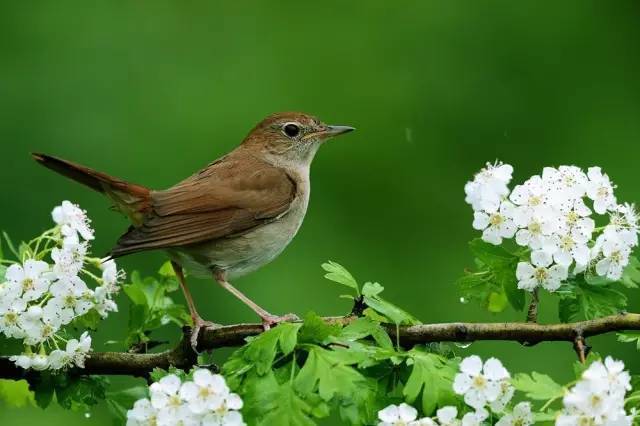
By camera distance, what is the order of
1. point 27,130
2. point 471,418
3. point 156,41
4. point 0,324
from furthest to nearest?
1. point 156,41
2. point 27,130
3. point 0,324
4. point 471,418

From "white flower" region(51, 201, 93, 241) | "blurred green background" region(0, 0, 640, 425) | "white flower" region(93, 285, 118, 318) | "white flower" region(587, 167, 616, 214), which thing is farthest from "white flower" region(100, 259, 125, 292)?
"blurred green background" region(0, 0, 640, 425)

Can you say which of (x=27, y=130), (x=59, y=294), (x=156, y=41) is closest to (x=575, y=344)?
(x=59, y=294)

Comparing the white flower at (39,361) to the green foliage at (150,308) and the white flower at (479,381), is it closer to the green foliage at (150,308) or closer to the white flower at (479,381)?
the green foliage at (150,308)

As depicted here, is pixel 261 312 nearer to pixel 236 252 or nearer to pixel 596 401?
pixel 236 252

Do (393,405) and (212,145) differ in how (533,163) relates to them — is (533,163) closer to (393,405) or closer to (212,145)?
(212,145)

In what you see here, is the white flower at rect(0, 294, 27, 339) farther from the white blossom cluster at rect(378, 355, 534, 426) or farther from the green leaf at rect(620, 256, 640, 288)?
the green leaf at rect(620, 256, 640, 288)

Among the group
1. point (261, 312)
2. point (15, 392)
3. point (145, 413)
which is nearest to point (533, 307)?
point (145, 413)

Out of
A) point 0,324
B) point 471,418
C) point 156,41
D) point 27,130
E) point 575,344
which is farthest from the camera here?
point 156,41
